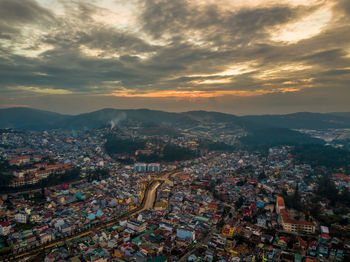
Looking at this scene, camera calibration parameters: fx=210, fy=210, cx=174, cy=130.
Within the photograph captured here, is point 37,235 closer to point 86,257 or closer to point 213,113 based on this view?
point 86,257

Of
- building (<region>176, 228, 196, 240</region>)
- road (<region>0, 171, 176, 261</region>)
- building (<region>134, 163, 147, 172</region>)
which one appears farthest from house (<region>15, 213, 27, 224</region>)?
building (<region>134, 163, 147, 172</region>)

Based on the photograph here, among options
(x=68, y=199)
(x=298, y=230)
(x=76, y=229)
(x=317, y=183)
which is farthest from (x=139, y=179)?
(x=317, y=183)

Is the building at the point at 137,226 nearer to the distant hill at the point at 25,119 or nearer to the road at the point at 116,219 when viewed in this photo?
the road at the point at 116,219

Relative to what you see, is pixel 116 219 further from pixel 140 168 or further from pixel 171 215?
pixel 140 168

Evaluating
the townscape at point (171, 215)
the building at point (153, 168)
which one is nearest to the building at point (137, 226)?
the townscape at point (171, 215)

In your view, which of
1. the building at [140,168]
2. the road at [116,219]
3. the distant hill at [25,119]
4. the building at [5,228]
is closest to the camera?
the road at [116,219]

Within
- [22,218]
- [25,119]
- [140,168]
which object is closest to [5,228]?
[22,218]

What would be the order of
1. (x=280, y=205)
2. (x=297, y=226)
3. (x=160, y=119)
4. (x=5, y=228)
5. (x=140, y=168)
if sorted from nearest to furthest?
(x=5, y=228) < (x=297, y=226) < (x=280, y=205) < (x=140, y=168) < (x=160, y=119)
